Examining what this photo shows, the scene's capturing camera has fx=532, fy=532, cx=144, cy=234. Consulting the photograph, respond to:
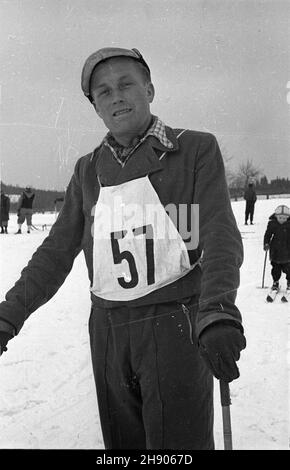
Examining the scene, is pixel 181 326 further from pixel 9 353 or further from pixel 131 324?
pixel 9 353

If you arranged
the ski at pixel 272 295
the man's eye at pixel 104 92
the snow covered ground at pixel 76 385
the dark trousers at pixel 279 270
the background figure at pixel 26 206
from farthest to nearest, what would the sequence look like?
1. the background figure at pixel 26 206
2. the dark trousers at pixel 279 270
3. the ski at pixel 272 295
4. the snow covered ground at pixel 76 385
5. the man's eye at pixel 104 92

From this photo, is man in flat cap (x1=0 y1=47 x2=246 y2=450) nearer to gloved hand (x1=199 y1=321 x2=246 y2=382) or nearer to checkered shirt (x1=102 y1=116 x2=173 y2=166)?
checkered shirt (x1=102 y1=116 x2=173 y2=166)

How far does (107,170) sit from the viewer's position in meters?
1.86

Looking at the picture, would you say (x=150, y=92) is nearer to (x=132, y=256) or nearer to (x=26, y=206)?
(x=132, y=256)

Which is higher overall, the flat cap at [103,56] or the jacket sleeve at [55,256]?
the flat cap at [103,56]

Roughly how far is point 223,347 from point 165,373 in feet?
1.21

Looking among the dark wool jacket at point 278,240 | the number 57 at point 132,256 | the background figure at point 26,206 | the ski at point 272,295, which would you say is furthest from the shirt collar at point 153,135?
the background figure at point 26,206

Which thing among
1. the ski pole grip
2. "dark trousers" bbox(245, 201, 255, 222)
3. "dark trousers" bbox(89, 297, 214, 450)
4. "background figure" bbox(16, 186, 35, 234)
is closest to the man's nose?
"dark trousers" bbox(89, 297, 214, 450)

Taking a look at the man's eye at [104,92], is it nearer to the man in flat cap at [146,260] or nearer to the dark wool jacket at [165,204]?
the man in flat cap at [146,260]

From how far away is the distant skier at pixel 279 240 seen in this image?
24.0 ft

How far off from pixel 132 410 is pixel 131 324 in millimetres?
315

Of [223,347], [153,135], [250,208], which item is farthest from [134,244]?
[250,208]

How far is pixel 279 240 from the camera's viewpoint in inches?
293

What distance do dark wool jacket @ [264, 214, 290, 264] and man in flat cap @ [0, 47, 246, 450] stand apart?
18.8 feet
